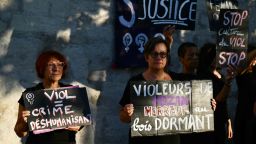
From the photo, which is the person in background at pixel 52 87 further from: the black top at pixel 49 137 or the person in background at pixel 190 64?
the person in background at pixel 190 64

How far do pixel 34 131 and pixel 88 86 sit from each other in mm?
2202

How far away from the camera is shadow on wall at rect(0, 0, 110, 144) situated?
5734 millimetres

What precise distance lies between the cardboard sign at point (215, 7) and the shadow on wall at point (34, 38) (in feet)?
4.36

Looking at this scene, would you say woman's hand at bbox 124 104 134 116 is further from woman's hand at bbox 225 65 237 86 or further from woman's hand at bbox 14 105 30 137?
woman's hand at bbox 225 65 237 86

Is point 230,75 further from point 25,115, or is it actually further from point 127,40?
point 25,115

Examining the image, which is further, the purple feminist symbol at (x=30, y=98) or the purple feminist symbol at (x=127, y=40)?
the purple feminist symbol at (x=127, y=40)

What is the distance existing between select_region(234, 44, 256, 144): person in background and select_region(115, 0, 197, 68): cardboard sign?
42.6 inches

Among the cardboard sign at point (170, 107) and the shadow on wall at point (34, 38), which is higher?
the shadow on wall at point (34, 38)

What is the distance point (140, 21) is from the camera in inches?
252

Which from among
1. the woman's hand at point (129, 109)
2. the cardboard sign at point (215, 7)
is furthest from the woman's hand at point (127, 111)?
the cardboard sign at point (215, 7)

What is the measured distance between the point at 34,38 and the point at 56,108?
6.21 feet

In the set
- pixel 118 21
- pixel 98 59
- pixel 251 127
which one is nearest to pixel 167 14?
pixel 118 21

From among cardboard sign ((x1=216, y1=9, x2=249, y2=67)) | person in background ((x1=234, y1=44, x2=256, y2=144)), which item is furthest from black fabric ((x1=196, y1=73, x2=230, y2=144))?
cardboard sign ((x1=216, y1=9, x2=249, y2=67))

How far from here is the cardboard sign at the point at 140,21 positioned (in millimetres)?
6297
